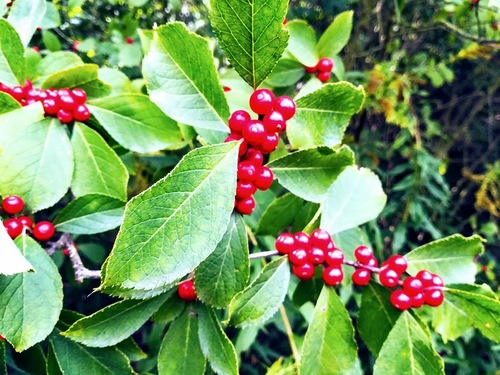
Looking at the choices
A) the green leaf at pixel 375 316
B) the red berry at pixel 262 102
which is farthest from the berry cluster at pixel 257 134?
the green leaf at pixel 375 316

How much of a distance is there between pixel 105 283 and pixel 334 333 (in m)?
0.46

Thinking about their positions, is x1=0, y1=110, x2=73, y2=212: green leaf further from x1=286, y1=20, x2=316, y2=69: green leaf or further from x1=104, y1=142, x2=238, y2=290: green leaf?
x1=286, y1=20, x2=316, y2=69: green leaf

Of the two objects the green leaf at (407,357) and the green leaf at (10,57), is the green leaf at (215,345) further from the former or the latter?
the green leaf at (10,57)

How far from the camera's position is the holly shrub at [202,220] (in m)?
0.68

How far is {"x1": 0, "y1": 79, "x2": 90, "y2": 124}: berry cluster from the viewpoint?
3.24 ft

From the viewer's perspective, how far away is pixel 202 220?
2.22ft

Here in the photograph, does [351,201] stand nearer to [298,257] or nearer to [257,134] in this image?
[298,257]

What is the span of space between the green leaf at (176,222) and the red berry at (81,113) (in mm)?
Result: 459

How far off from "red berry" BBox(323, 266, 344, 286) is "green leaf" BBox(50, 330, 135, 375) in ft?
1.48

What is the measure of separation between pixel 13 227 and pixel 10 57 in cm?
37

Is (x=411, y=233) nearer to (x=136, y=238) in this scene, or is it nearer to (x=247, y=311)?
(x=247, y=311)

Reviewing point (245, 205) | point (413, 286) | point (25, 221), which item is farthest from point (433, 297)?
point (25, 221)

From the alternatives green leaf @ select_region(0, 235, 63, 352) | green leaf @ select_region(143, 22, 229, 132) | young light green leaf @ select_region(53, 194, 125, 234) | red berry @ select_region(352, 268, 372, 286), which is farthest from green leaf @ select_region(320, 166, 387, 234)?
green leaf @ select_region(0, 235, 63, 352)

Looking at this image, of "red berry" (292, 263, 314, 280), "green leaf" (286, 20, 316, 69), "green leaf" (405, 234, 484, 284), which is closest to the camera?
"red berry" (292, 263, 314, 280)
